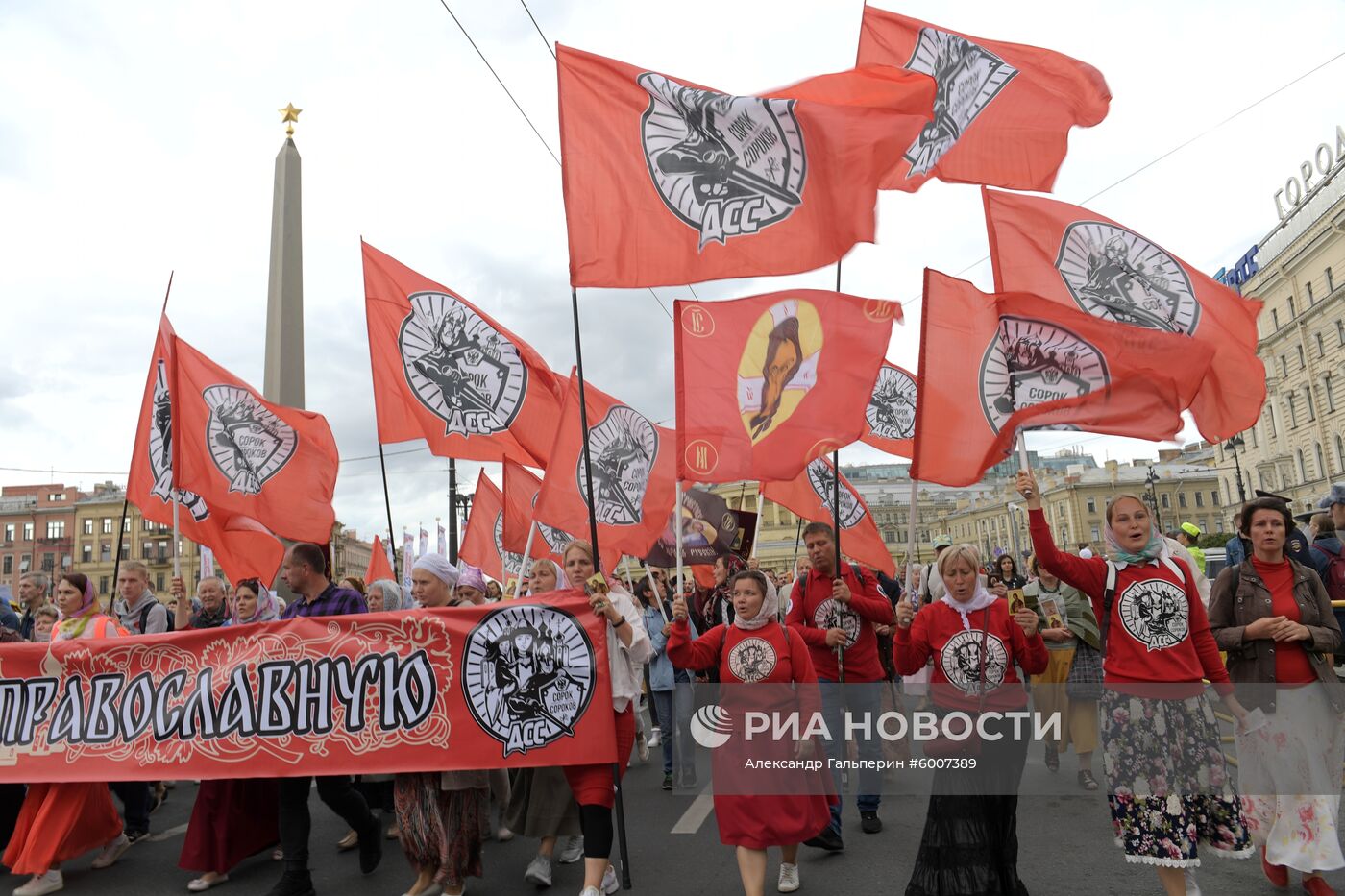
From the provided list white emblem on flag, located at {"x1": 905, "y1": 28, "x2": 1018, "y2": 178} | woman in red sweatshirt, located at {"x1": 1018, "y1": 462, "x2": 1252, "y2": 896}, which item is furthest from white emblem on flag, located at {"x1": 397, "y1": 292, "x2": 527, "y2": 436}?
woman in red sweatshirt, located at {"x1": 1018, "y1": 462, "x2": 1252, "y2": 896}

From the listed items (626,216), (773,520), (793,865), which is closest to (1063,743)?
(793,865)

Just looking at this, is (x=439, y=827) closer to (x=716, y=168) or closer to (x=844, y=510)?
(x=716, y=168)

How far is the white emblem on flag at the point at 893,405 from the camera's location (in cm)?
1174

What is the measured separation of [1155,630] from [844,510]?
6420 millimetres

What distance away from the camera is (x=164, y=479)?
8555 mm

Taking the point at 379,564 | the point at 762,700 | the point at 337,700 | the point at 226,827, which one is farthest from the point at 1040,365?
the point at 379,564

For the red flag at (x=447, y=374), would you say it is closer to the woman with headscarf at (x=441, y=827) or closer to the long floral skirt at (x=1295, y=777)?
the woman with headscarf at (x=441, y=827)

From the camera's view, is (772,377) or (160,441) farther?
(160,441)

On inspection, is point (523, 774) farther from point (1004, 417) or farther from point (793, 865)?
point (1004, 417)

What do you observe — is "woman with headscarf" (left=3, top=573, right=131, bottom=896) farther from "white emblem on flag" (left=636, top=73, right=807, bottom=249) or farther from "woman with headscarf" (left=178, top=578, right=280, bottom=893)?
"white emblem on flag" (left=636, top=73, right=807, bottom=249)

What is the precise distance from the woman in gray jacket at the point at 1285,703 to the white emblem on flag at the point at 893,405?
269 inches

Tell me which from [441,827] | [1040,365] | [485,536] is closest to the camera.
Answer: [441,827]

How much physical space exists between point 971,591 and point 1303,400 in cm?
7699

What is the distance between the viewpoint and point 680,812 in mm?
7059
